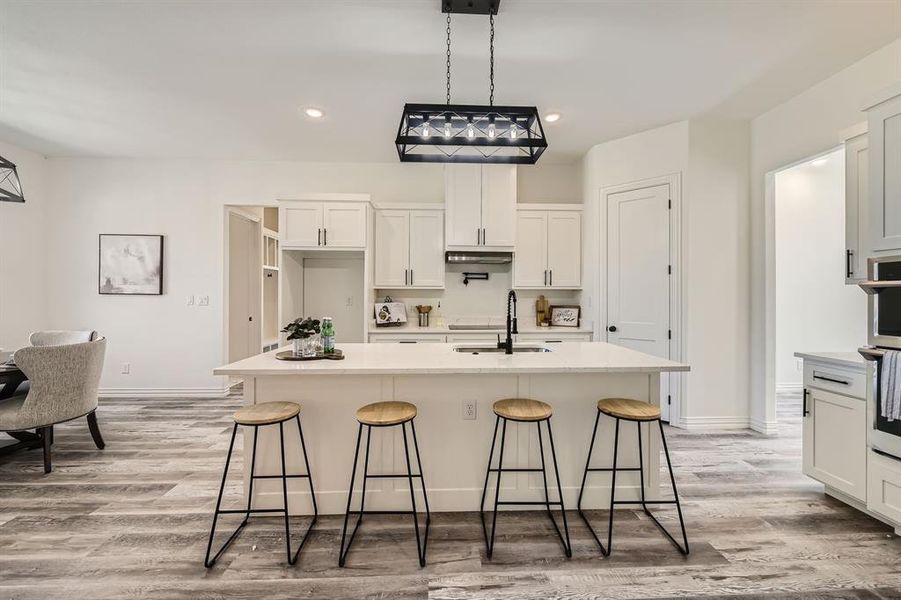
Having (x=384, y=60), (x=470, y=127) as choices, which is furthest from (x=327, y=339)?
(x=384, y=60)

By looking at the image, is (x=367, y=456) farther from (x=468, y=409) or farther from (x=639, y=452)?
(x=639, y=452)

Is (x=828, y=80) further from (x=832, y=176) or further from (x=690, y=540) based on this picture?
(x=690, y=540)

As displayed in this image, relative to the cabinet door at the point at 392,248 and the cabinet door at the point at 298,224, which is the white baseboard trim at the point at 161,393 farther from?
the cabinet door at the point at 392,248

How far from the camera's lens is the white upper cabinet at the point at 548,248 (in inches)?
175

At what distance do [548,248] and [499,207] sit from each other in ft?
2.52

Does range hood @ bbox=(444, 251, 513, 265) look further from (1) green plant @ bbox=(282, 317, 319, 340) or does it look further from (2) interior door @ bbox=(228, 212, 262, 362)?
(2) interior door @ bbox=(228, 212, 262, 362)

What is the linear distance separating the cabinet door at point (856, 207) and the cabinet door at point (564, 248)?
2.31 m

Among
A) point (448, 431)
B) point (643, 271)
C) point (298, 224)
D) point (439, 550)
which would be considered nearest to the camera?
point (439, 550)

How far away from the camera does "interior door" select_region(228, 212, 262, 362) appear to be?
491 centimetres

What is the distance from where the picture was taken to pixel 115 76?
9.18 feet

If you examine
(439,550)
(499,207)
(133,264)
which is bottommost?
(439,550)

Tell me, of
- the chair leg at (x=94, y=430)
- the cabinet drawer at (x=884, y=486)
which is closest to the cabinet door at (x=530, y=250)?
the cabinet drawer at (x=884, y=486)

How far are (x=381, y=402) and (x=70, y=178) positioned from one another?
5281 millimetres

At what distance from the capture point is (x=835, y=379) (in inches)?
89.5
